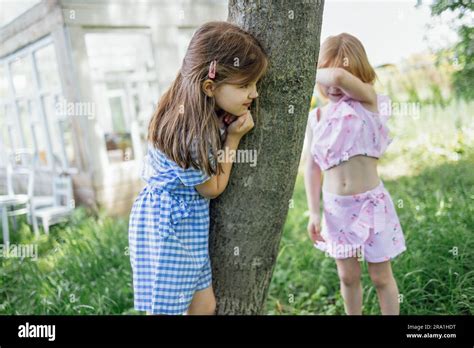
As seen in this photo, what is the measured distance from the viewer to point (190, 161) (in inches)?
53.5

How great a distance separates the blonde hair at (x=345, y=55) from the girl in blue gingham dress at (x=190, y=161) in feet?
0.92

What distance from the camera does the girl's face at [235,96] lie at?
1381mm

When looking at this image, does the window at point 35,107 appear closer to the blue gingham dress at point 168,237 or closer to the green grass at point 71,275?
the green grass at point 71,275

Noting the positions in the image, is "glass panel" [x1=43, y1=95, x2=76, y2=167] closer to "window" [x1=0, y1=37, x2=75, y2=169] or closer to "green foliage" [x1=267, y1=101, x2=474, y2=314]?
"window" [x1=0, y1=37, x2=75, y2=169]

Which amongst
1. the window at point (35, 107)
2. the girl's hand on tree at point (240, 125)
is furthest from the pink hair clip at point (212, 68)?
the window at point (35, 107)

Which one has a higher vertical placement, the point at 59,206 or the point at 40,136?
the point at 40,136

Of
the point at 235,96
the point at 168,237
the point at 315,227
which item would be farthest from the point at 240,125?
the point at 315,227

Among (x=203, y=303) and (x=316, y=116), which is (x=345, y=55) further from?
(x=203, y=303)

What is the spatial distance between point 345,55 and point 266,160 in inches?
16.2

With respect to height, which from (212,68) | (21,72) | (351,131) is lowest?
(351,131)

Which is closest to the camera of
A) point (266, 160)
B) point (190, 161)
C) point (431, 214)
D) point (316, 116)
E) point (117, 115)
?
point (190, 161)
